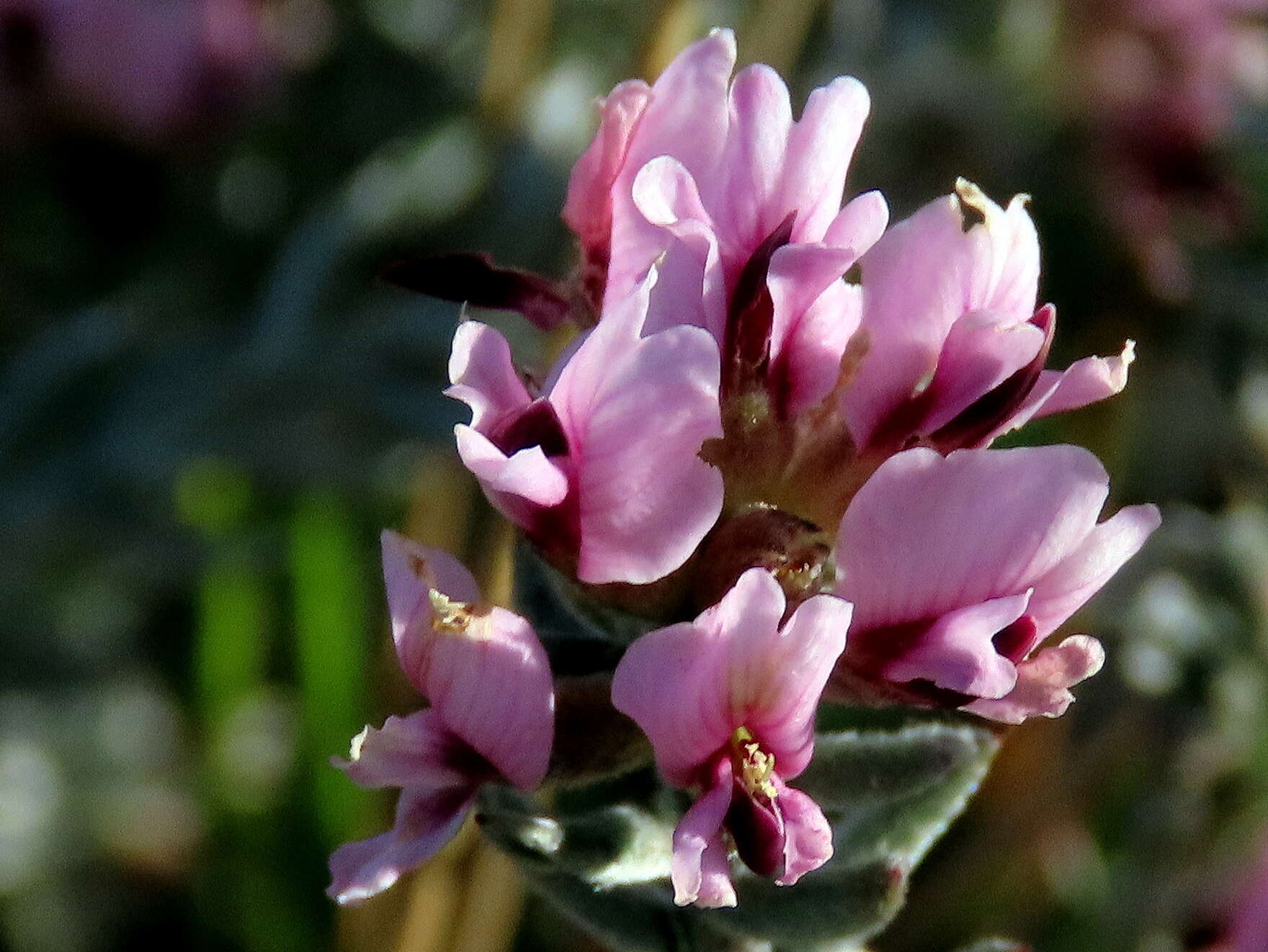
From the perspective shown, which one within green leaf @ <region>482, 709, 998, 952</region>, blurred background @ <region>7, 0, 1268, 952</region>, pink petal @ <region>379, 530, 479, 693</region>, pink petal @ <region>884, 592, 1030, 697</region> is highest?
pink petal @ <region>884, 592, 1030, 697</region>

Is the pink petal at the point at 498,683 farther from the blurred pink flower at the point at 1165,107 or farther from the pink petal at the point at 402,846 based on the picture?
the blurred pink flower at the point at 1165,107

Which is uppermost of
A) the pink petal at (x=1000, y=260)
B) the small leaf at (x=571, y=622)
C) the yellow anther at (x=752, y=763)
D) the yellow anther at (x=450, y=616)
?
the pink petal at (x=1000, y=260)

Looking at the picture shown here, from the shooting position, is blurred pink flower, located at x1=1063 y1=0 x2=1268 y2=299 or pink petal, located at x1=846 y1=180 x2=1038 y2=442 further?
blurred pink flower, located at x1=1063 y1=0 x2=1268 y2=299

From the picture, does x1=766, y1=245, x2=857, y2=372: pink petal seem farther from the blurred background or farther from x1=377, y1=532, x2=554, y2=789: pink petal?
the blurred background

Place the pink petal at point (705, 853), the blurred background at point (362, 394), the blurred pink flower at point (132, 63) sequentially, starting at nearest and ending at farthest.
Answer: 1. the pink petal at point (705, 853)
2. the blurred background at point (362, 394)
3. the blurred pink flower at point (132, 63)

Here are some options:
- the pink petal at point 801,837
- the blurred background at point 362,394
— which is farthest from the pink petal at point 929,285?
the blurred background at point 362,394

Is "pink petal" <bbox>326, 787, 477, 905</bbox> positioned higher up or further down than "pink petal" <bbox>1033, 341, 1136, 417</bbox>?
further down

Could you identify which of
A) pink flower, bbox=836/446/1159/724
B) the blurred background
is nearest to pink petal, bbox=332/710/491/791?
pink flower, bbox=836/446/1159/724

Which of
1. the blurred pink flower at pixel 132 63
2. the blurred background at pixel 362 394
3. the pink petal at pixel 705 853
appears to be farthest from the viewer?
the blurred pink flower at pixel 132 63
